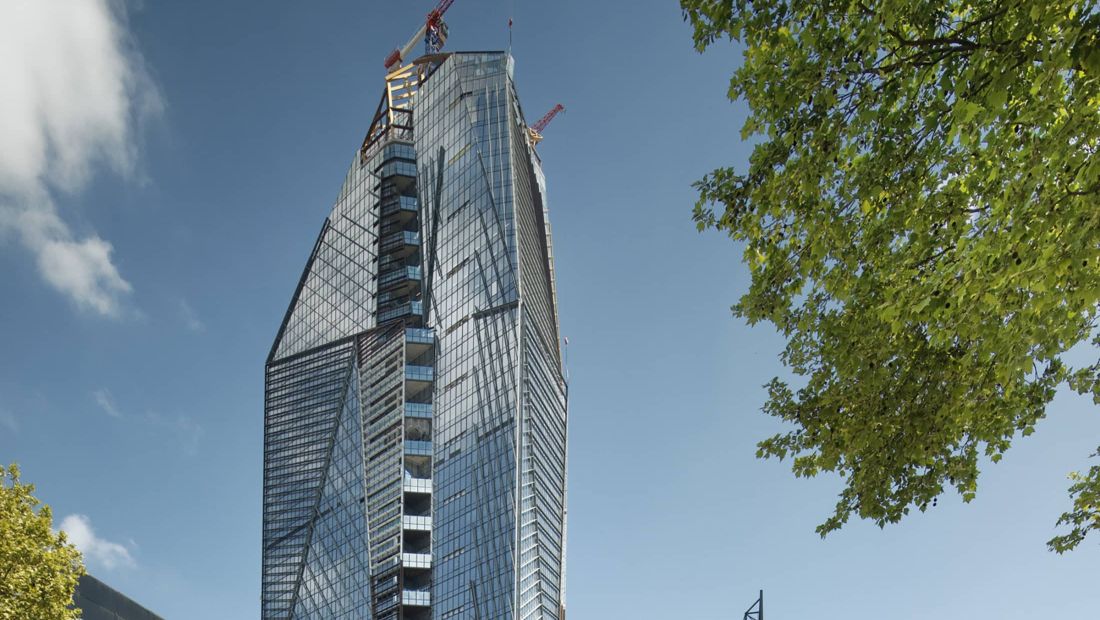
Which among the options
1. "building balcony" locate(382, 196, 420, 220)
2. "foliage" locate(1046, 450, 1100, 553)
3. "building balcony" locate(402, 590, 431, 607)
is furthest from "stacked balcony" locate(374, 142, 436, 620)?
"foliage" locate(1046, 450, 1100, 553)

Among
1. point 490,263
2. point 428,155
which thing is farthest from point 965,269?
point 428,155

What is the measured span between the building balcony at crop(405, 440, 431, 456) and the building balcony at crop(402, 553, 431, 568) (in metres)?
10.0

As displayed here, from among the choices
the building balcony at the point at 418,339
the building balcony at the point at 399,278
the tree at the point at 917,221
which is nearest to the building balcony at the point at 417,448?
the building balcony at the point at 418,339

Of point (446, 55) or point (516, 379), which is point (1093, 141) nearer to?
Answer: point (516, 379)

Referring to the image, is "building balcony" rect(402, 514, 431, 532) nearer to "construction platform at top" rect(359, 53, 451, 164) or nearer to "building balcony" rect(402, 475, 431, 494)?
"building balcony" rect(402, 475, 431, 494)

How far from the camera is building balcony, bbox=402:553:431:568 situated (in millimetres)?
89812

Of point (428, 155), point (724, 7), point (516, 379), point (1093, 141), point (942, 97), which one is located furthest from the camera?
point (428, 155)

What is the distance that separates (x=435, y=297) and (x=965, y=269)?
312 feet

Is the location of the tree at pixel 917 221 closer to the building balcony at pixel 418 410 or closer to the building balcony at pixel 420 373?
the building balcony at pixel 418 410

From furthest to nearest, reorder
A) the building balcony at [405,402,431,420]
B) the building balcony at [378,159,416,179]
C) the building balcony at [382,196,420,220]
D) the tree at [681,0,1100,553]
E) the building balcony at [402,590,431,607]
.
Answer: the building balcony at [378,159,416,179] → the building balcony at [382,196,420,220] → the building balcony at [405,402,431,420] → the building balcony at [402,590,431,607] → the tree at [681,0,1100,553]

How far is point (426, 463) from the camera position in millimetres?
96312

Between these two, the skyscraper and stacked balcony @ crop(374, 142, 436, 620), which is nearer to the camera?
the skyscraper

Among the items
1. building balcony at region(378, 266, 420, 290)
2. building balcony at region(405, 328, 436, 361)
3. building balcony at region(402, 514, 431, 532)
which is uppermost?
building balcony at region(378, 266, 420, 290)

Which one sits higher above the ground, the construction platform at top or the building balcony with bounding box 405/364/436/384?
the construction platform at top
